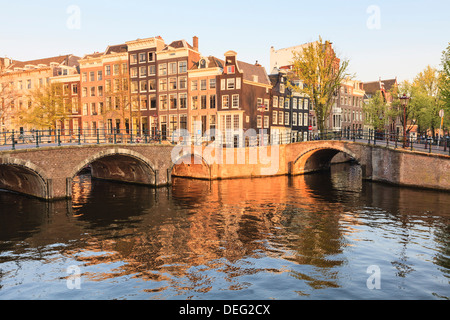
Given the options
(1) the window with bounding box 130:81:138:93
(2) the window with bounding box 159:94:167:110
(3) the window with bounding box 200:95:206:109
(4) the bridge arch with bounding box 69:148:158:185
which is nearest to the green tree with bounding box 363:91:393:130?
(3) the window with bounding box 200:95:206:109

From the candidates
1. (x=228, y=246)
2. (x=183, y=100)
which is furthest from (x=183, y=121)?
(x=228, y=246)

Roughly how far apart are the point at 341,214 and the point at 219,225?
24.5 feet

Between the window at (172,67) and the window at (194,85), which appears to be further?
the window at (172,67)

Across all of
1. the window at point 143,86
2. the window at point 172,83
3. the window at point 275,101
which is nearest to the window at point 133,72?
→ the window at point 143,86

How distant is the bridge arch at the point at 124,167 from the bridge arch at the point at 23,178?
4105mm

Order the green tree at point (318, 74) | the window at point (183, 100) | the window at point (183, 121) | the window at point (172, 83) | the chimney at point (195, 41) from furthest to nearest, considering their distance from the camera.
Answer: the chimney at point (195, 41), the window at point (172, 83), the window at point (183, 121), the window at point (183, 100), the green tree at point (318, 74)

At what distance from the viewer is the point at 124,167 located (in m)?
31.7

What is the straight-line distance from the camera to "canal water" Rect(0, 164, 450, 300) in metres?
10.1

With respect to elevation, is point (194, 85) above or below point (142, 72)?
below

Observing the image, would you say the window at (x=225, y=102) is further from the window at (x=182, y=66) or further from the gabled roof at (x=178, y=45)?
the gabled roof at (x=178, y=45)

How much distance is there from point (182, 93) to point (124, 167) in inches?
649

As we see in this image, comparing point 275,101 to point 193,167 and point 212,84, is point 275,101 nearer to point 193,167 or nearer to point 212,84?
point 212,84

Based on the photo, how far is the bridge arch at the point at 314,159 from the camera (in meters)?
35.0

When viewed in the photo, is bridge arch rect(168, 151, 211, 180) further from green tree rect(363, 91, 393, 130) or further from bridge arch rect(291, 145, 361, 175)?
green tree rect(363, 91, 393, 130)
